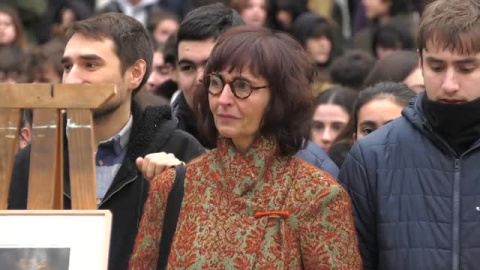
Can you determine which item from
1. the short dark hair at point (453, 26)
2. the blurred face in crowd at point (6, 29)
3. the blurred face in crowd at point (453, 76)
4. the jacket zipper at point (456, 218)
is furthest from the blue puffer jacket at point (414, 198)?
the blurred face in crowd at point (6, 29)

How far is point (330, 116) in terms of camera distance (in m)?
8.44

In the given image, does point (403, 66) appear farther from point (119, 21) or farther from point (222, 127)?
point (222, 127)

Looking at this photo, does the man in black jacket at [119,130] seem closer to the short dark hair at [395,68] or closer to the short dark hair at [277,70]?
the short dark hair at [277,70]

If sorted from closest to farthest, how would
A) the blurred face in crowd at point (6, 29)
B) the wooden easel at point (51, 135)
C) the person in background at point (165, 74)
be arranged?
1. the wooden easel at point (51, 135)
2. the person in background at point (165, 74)
3. the blurred face in crowd at point (6, 29)

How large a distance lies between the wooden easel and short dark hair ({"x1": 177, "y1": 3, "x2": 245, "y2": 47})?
1.85 m

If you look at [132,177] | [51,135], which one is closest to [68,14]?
[132,177]

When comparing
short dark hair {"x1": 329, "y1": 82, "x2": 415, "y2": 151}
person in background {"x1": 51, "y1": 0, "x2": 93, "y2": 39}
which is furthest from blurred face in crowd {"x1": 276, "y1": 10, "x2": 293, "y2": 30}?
short dark hair {"x1": 329, "y1": 82, "x2": 415, "y2": 151}

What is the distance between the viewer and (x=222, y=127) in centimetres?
491

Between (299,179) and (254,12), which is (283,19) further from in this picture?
(299,179)

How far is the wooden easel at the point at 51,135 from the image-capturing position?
5090mm

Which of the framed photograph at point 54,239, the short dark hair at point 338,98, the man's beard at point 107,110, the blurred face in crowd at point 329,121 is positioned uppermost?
the short dark hair at point 338,98

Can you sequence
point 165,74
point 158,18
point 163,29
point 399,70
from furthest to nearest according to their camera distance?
point 158,18 → point 163,29 → point 165,74 → point 399,70

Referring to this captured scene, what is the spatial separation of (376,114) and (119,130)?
144 centimetres

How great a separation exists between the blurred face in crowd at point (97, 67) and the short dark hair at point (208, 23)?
915mm
